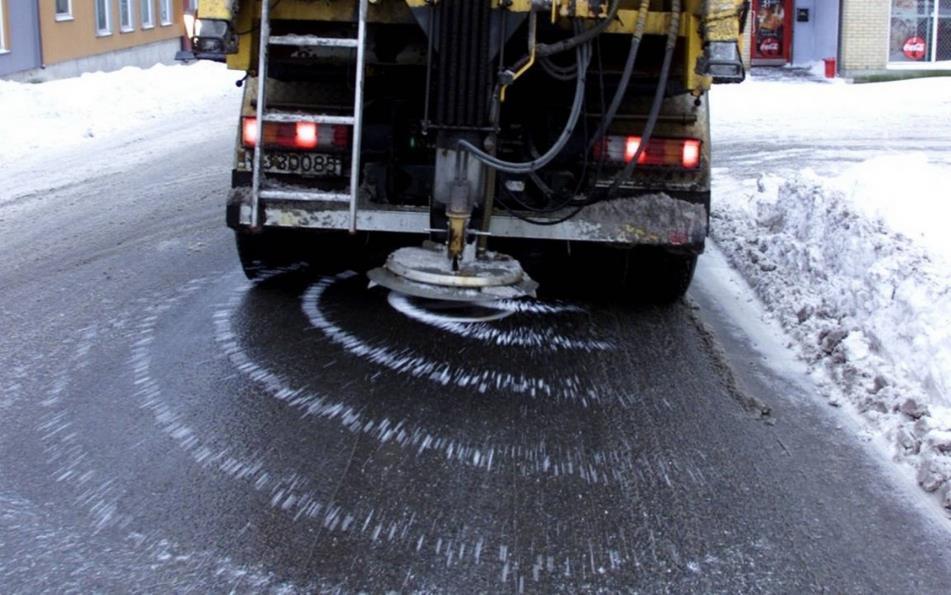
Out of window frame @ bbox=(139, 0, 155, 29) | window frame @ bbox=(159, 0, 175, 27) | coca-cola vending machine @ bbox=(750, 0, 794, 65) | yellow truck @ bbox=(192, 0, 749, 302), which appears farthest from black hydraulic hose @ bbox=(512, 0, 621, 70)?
window frame @ bbox=(159, 0, 175, 27)

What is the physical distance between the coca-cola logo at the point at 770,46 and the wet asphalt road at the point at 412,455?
2032cm

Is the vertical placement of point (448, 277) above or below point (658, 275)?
above

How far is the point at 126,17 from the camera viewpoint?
29391 mm

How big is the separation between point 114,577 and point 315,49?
11.2 feet

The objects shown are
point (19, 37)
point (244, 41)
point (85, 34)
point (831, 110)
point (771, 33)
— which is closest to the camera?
point (244, 41)

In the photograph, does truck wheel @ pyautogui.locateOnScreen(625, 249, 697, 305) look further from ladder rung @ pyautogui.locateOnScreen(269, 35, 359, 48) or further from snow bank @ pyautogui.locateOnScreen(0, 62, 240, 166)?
snow bank @ pyautogui.locateOnScreen(0, 62, 240, 166)

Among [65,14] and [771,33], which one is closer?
[65,14]

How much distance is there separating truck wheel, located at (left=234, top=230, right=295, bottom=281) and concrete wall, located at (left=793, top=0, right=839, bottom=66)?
19.4 meters

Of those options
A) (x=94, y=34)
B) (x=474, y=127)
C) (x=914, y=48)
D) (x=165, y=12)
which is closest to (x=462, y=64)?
(x=474, y=127)

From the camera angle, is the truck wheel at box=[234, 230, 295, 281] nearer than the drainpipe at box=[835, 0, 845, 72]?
Yes

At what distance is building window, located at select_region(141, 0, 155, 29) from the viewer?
102ft

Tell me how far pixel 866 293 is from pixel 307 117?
122 inches

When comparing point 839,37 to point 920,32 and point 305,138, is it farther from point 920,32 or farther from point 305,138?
point 305,138

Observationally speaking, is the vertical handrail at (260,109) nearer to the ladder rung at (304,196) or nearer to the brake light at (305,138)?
the ladder rung at (304,196)
